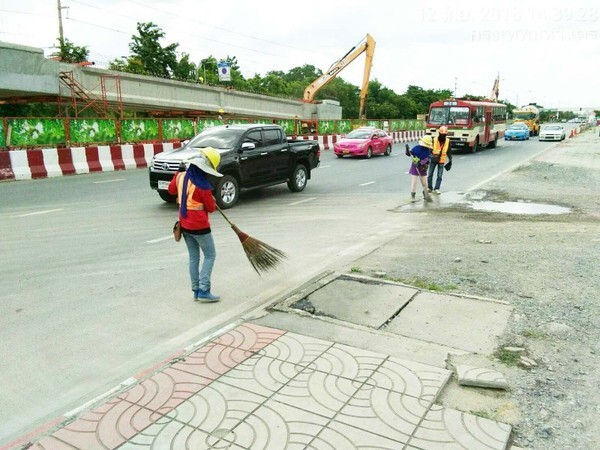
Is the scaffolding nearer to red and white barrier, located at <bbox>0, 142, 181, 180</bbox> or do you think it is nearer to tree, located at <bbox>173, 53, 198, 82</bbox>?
red and white barrier, located at <bbox>0, 142, 181, 180</bbox>

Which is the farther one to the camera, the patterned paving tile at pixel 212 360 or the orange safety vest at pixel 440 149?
the orange safety vest at pixel 440 149

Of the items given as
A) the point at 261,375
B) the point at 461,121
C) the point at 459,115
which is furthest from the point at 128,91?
the point at 261,375

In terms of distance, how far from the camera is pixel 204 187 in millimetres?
4875

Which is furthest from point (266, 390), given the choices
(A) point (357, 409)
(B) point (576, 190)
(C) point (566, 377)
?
(B) point (576, 190)

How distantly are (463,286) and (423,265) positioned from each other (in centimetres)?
86

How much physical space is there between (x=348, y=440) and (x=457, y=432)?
66 centimetres

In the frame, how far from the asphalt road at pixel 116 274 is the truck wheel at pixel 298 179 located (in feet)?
0.90

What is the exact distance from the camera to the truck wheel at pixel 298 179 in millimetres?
12493

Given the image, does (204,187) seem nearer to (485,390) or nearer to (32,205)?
(485,390)

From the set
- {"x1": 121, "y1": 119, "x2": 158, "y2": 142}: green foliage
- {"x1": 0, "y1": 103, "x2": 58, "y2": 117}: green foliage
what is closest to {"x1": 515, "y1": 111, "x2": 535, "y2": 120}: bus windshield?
{"x1": 121, "y1": 119, "x2": 158, "y2": 142}: green foliage

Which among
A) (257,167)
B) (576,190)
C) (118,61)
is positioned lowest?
(576,190)

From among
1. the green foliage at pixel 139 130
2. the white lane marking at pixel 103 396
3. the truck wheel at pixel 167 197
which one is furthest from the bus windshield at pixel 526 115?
the white lane marking at pixel 103 396

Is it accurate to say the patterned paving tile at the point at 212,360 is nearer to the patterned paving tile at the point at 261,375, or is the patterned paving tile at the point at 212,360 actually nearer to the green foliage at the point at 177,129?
the patterned paving tile at the point at 261,375

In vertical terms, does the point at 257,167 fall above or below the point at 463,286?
above
